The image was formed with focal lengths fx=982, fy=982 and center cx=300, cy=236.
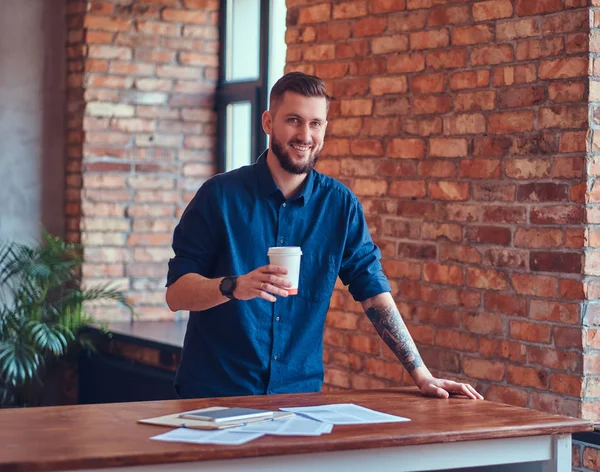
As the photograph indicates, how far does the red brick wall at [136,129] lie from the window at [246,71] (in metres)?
0.09

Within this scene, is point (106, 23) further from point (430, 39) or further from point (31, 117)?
point (430, 39)

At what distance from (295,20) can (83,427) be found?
8.50ft

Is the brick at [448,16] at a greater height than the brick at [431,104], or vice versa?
the brick at [448,16]

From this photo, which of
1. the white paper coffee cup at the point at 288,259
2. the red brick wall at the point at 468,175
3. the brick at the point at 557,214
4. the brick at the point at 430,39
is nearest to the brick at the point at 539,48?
the red brick wall at the point at 468,175

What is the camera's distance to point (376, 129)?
392 centimetres

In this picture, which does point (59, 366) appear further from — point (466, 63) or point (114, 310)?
point (466, 63)

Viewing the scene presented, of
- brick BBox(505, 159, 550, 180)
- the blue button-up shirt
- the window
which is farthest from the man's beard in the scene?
the window

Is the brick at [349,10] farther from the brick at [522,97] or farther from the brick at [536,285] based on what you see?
the brick at [536,285]

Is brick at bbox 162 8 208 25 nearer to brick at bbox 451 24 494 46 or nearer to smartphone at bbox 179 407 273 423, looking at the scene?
brick at bbox 451 24 494 46

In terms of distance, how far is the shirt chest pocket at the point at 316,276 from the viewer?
2.89 m

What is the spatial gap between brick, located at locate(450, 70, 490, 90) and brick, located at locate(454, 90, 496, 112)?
3 cm

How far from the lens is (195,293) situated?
267cm

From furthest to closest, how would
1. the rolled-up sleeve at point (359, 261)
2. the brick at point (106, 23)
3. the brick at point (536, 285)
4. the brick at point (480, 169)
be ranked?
the brick at point (106, 23)
the brick at point (480, 169)
the brick at point (536, 285)
the rolled-up sleeve at point (359, 261)

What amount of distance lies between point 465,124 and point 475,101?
0.09 meters
